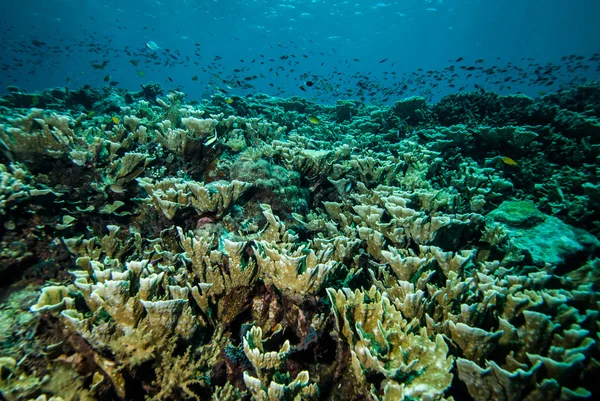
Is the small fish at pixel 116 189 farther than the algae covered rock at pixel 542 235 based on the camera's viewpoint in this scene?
No

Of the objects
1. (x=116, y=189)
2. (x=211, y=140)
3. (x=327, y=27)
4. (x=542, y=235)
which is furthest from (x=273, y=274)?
(x=327, y=27)

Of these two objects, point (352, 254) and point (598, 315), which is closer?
point (598, 315)

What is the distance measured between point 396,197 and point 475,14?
107m

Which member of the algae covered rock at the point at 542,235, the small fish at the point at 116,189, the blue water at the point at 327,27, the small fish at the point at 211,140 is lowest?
the small fish at the point at 116,189

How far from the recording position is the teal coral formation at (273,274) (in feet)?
6.28

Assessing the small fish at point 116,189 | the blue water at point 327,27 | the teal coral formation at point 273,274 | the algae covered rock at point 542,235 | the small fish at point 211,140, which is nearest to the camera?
the teal coral formation at point 273,274

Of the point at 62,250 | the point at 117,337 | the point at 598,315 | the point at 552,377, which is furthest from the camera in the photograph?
the point at 62,250

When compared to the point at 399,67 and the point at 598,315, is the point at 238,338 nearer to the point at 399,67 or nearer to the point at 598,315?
the point at 598,315

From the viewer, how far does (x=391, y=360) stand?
1.98m

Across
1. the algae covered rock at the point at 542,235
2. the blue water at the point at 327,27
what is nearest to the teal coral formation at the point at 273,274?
the algae covered rock at the point at 542,235

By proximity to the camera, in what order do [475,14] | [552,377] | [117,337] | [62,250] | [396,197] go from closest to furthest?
[552,377] < [117,337] < [62,250] < [396,197] < [475,14]

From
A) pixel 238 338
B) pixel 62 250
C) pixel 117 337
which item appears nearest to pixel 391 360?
pixel 238 338

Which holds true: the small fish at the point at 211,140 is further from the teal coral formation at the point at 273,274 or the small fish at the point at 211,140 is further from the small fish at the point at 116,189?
the small fish at the point at 116,189

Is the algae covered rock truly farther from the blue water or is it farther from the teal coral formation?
the blue water
